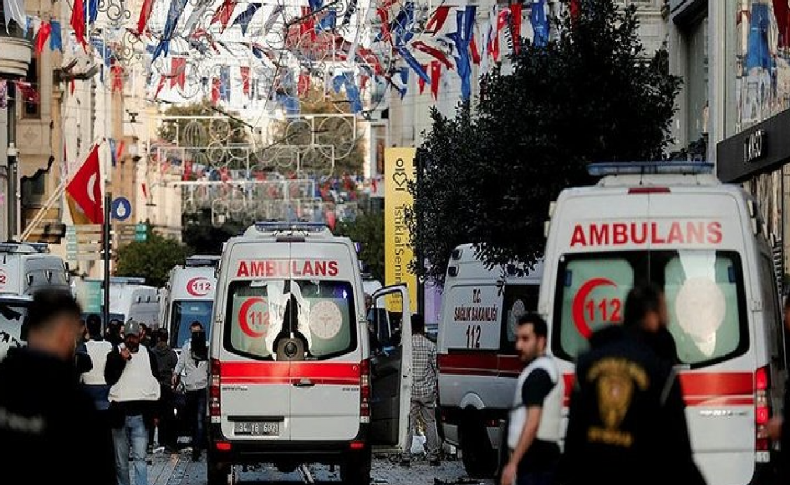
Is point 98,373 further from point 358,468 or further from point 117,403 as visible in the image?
point 358,468

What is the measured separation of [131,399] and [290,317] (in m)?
2.05

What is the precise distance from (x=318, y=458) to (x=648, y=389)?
11.7 meters

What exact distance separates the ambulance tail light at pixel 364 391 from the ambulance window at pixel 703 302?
6.28 metres

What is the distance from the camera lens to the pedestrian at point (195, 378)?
1112 inches

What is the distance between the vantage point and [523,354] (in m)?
13.1

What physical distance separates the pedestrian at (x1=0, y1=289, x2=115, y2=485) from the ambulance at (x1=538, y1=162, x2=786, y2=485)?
8178 mm

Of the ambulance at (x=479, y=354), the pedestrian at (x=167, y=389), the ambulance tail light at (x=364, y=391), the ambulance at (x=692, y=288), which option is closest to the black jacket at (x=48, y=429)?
the ambulance at (x=692, y=288)

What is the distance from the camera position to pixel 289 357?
21375 millimetres

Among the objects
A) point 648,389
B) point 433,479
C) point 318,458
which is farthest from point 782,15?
point 648,389

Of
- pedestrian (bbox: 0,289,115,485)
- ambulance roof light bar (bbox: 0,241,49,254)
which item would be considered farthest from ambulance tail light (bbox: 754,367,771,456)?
ambulance roof light bar (bbox: 0,241,49,254)

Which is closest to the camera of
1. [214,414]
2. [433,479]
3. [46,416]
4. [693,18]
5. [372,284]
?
[46,416]

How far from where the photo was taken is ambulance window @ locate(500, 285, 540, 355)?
2364 cm

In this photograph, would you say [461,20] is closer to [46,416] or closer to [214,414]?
[214,414]

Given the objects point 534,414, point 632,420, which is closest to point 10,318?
point 534,414
